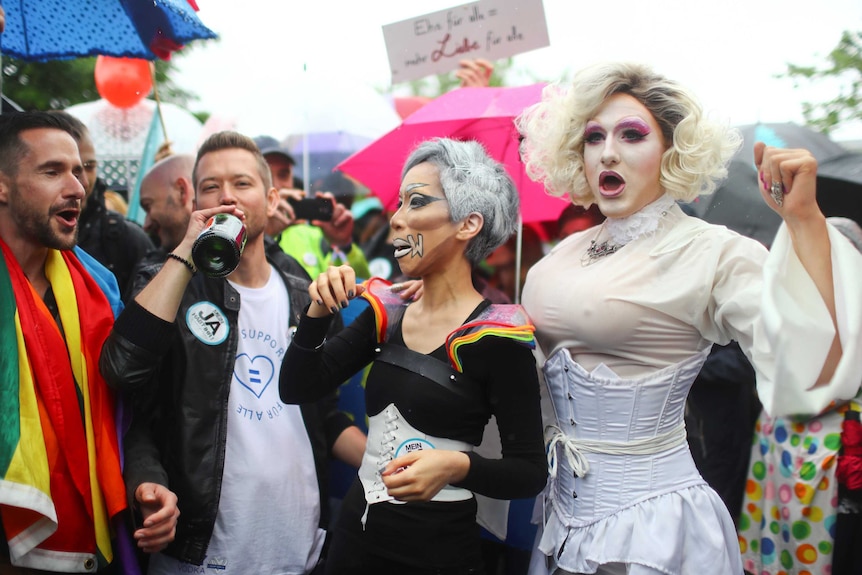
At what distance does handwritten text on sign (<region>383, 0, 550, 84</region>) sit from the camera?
3.65 meters

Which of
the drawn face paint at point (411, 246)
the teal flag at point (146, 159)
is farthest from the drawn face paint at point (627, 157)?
the teal flag at point (146, 159)

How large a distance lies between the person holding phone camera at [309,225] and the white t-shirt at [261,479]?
4.07 feet

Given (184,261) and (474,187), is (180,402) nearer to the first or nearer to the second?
(184,261)

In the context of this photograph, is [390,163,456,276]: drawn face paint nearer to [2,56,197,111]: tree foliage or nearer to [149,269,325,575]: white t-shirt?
[149,269,325,575]: white t-shirt

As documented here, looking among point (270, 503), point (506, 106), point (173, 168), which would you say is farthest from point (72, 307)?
point (506, 106)

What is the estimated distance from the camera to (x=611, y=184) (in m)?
2.08

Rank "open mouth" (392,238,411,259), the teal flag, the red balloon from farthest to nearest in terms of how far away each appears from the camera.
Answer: the red balloon < the teal flag < "open mouth" (392,238,411,259)

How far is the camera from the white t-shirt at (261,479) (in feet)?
7.11

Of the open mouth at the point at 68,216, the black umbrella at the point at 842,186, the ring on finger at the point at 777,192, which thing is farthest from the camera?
the black umbrella at the point at 842,186

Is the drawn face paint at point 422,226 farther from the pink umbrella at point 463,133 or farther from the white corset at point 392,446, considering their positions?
the pink umbrella at point 463,133

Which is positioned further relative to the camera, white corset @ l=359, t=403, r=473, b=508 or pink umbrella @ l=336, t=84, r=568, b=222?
pink umbrella @ l=336, t=84, r=568, b=222

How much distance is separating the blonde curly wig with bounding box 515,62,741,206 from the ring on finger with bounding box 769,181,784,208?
1.13ft

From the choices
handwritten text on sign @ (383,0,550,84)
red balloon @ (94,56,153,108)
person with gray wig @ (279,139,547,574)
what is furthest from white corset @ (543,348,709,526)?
red balloon @ (94,56,153,108)

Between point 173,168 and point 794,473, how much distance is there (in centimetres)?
318
